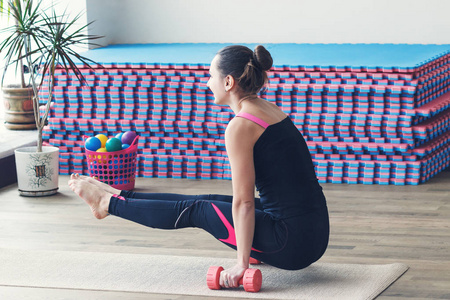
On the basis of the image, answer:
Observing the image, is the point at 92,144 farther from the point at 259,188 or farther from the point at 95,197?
the point at 259,188

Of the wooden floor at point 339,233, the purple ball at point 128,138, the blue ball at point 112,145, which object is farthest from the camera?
the purple ball at point 128,138

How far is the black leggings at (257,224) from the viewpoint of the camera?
120 inches

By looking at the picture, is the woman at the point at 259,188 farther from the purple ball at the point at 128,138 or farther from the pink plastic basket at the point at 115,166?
the purple ball at the point at 128,138

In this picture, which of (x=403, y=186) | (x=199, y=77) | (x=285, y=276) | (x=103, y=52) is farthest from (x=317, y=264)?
(x=103, y=52)

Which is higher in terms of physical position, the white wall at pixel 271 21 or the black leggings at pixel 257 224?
the white wall at pixel 271 21

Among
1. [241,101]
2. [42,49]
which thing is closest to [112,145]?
[42,49]

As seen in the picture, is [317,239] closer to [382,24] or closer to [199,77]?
[199,77]

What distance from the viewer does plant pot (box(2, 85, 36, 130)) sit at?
6.12 m

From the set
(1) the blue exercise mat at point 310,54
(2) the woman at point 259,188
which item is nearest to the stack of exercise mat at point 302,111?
(1) the blue exercise mat at point 310,54

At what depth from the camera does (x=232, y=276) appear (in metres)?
3.08

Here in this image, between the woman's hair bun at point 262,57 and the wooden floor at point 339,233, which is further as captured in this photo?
the wooden floor at point 339,233

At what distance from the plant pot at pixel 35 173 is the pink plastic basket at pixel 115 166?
0.87ft

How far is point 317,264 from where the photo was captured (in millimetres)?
3430

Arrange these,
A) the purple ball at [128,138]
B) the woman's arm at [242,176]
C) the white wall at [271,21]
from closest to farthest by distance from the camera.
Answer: the woman's arm at [242,176]
the purple ball at [128,138]
the white wall at [271,21]
